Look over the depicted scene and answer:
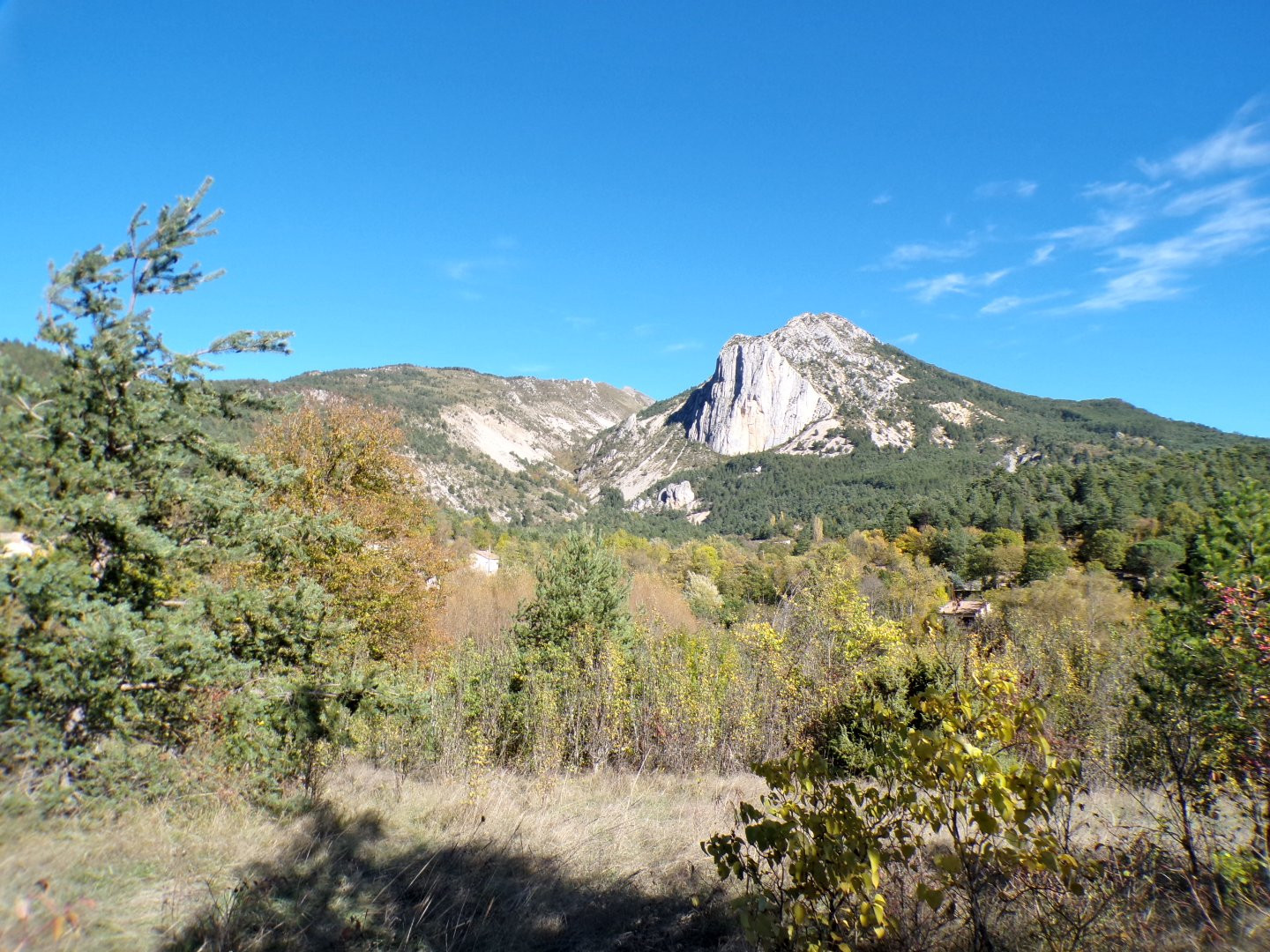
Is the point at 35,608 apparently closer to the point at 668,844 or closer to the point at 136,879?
the point at 136,879

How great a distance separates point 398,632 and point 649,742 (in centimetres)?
787

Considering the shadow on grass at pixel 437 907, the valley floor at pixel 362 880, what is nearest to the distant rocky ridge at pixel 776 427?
the valley floor at pixel 362 880

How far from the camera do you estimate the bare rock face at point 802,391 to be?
160m

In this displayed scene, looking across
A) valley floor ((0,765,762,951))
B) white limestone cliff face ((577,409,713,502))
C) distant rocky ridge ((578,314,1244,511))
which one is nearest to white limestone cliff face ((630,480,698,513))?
distant rocky ridge ((578,314,1244,511))

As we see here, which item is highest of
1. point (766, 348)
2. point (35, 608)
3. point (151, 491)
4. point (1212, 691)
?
point (766, 348)

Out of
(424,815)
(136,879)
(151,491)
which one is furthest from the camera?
(424,815)

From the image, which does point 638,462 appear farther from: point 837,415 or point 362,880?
point 362,880

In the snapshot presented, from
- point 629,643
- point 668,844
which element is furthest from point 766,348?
point 668,844

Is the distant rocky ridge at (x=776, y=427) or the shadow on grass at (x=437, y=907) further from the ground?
the distant rocky ridge at (x=776, y=427)

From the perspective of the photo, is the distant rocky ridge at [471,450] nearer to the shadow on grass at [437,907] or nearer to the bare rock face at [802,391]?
the bare rock face at [802,391]

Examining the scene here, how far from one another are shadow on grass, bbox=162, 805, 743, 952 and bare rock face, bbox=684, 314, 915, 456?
15512 centimetres

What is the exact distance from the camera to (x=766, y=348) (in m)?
173

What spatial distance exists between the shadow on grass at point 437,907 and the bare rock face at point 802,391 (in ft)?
509

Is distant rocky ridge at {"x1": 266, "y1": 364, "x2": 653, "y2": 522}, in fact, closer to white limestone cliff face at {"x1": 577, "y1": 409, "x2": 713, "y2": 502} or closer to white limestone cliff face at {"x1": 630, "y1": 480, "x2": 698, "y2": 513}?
white limestone cliff face at {"x1": 577, "y1": 409, "x2": 713, "y2": 502}
